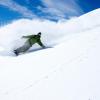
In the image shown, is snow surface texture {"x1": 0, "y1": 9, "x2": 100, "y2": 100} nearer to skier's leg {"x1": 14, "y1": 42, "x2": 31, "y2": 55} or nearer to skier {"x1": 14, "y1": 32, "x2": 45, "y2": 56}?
skier's leg {"x1": 14, "y1": 42, "x2": 31, "y2": 55}

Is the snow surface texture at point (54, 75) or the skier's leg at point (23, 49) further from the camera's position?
the skier's leg at point (23, 49)

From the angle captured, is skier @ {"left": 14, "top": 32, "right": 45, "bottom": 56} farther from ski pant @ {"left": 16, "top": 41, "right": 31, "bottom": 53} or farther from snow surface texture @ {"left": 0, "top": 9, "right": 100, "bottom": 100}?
snow surface texture @ {"left": 0, "top": 9, "right": 100, "bottom": 100}

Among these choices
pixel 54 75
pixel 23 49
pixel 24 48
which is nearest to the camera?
pixel 54 75

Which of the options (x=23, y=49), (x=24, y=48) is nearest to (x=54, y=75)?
(x=23, y=49)

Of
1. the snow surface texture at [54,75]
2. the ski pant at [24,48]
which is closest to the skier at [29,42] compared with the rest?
the ski pant at [24,48]

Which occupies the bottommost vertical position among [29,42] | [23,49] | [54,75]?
[54,75]

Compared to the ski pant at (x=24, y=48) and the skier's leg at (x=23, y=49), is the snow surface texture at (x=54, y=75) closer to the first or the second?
the skier's leg at (x=23, y=49)

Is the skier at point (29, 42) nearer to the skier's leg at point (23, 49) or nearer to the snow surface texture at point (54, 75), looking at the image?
the skier's leg at point (23, 49)

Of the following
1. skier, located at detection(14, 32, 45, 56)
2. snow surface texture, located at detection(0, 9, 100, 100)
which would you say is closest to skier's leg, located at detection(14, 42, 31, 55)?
skier, located at detection(14, 32, 45, 56)

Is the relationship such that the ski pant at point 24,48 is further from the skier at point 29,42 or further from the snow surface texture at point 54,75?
the snow surface texture at point 54,75

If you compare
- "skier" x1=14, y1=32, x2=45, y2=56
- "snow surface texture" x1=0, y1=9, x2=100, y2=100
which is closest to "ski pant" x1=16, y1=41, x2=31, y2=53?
"skier" x1=14, y1=32, x2=45, y2=56

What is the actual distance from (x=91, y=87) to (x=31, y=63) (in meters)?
4.93

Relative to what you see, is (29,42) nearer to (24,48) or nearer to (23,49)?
(24,48)

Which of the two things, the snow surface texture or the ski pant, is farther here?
the ski pant
